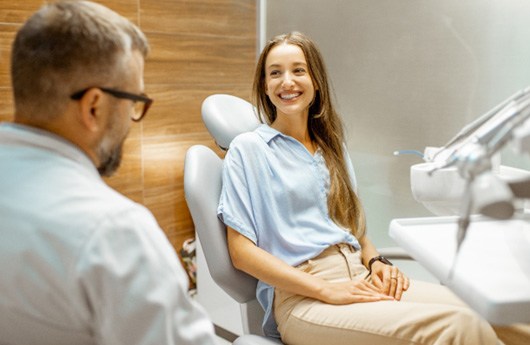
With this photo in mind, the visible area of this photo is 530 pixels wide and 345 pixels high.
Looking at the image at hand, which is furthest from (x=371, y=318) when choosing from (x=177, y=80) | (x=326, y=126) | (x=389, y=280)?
(x=177, y=80)

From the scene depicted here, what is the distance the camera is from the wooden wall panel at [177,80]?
2.61m

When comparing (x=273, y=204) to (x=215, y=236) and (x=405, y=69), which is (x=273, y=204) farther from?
(x=405, y=69)

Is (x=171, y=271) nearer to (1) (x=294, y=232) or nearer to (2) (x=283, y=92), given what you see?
(1) (x=294, y=232)

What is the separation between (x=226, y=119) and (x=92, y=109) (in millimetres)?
907

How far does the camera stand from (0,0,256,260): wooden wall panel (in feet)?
8.55

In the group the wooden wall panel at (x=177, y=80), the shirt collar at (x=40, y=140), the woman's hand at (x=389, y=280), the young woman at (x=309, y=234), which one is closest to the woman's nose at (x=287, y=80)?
the young woman at (x=309, y=234)

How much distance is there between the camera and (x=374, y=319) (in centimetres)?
128

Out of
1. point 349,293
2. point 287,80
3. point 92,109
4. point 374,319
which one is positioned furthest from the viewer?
point 287,80

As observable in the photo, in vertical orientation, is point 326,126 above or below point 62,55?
below

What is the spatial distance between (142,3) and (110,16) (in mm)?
1748

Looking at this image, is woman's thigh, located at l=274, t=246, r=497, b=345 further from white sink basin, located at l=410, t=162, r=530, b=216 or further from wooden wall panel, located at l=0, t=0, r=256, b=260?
wooden wall panel, located at l=0, t=0, r=256, b=260

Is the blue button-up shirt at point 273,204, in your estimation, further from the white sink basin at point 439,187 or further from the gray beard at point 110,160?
the gray beard at point 110,160

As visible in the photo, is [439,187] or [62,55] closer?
[62,55]

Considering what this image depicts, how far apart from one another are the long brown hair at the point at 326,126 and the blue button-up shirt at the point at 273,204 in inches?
2.0
